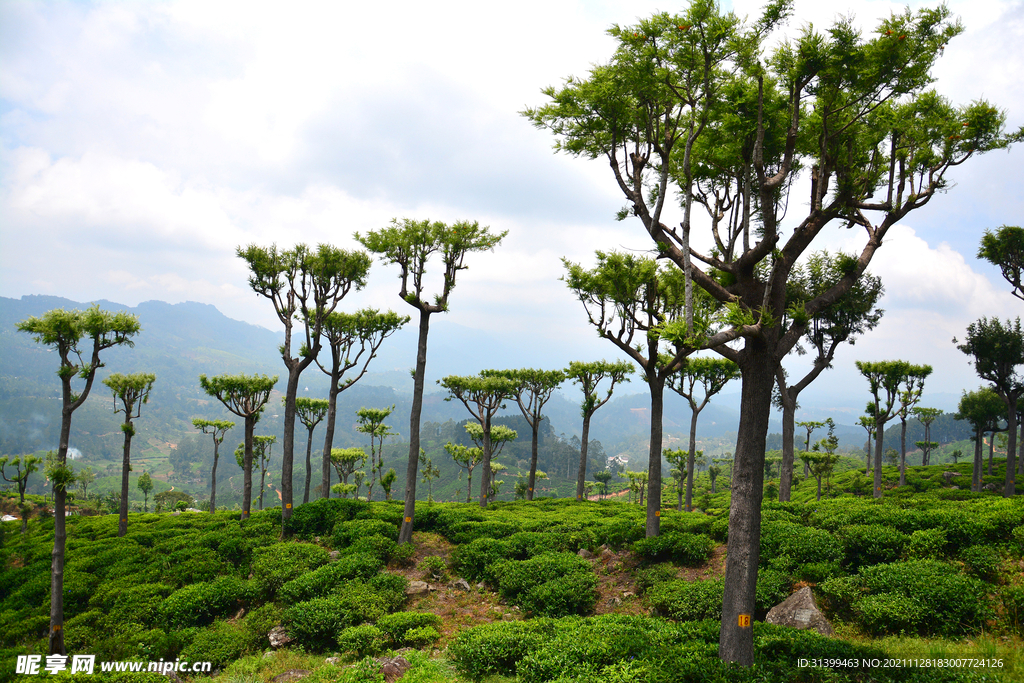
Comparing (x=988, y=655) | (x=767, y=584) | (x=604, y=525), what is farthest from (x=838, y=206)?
(x=604, y=525)

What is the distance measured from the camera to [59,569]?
11344mm

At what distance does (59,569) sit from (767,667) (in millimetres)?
16276

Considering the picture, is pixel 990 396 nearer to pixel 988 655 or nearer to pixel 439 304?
pixel 988 655

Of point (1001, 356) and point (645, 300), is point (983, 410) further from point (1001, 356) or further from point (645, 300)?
point (645, 300)

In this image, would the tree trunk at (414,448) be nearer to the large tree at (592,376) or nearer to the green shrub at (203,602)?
the green shrub at (203,602)

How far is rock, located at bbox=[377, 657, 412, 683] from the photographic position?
8.17 m

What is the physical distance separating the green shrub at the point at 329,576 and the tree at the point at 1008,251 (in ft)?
102

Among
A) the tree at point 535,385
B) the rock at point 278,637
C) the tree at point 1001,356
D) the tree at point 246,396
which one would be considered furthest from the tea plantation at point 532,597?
the tree at point 1001,356

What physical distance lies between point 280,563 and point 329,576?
2.22 meters

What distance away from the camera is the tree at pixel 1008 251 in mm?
21188

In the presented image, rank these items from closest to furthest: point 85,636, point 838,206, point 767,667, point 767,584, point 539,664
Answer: point 767,667, point 539,664, point 838,206, point 767,584, point 85,636

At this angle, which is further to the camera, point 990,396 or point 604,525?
point 990,396

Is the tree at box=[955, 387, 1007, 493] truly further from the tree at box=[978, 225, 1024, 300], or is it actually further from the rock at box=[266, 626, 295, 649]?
the rock at box=[266, 626, 295, 649]

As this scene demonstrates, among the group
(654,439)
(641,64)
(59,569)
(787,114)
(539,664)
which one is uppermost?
(641,64)
